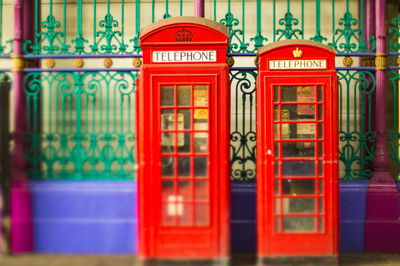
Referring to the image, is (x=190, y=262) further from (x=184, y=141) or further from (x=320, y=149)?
(x=320, y=149)

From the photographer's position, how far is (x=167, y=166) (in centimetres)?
509

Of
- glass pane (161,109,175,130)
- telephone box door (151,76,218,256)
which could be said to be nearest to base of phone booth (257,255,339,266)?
telephone box door (151,76,218,256)

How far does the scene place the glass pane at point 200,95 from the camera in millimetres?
5070

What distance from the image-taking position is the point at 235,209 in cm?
587

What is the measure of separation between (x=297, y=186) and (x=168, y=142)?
163 centimetres

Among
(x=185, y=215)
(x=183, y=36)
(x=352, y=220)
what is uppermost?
(x=183, y=36)

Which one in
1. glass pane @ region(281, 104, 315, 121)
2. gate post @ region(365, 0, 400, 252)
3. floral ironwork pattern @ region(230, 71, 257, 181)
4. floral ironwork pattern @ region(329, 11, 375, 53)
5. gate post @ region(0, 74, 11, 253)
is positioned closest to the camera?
glass pane @ region(281, 104, 315, 121)

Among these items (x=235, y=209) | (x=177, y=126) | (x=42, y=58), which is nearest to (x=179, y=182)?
(x=177, y=126)

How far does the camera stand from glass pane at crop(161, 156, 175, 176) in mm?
5090

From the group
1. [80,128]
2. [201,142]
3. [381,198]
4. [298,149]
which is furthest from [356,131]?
[80,128]

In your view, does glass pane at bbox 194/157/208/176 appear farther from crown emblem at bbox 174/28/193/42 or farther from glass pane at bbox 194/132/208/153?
crown emblem at bbox 174/28/193/42

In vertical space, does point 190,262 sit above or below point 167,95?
below

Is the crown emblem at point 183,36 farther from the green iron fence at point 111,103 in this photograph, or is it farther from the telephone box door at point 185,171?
the green iron fence at point 111,103

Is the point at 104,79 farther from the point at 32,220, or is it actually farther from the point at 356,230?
the point at 356,230
